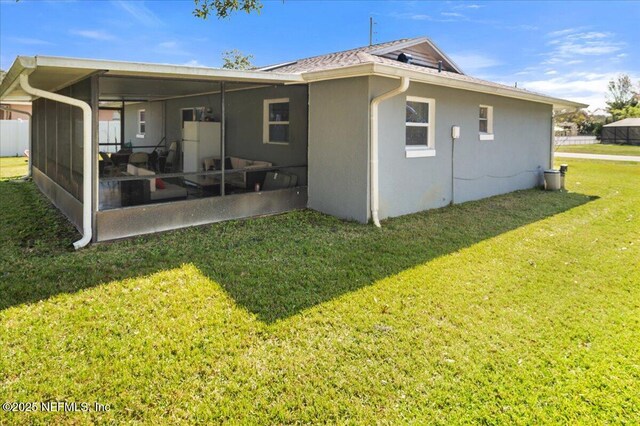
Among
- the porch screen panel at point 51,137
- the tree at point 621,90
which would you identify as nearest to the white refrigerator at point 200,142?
the porch screen panel at point 51,137

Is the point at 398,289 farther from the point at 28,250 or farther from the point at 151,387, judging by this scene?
the point at 28,250

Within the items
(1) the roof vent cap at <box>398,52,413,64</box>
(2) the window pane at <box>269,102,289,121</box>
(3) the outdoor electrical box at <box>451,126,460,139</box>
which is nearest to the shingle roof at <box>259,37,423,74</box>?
(1) the roof vent cap at <box>398,52,413,64</box>

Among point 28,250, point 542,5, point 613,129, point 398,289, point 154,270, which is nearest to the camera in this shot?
point 398,289

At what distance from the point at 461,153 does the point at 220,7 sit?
6191mm

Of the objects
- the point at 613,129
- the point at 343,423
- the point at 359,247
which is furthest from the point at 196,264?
the point at 613,129

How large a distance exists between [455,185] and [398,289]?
5.71 metres

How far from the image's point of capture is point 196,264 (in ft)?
17.7

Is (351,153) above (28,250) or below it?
above

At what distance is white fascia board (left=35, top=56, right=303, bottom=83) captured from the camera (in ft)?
17.0

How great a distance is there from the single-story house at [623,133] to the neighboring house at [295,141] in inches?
1651

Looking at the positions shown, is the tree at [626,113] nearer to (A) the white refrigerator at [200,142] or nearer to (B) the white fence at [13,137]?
(A) the white refrigerator at [200,142]

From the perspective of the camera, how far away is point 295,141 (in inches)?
358

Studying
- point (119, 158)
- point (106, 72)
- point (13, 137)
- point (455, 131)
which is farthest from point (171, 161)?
point (13, 137)

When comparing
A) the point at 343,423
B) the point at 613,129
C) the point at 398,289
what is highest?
the point at 613,129
